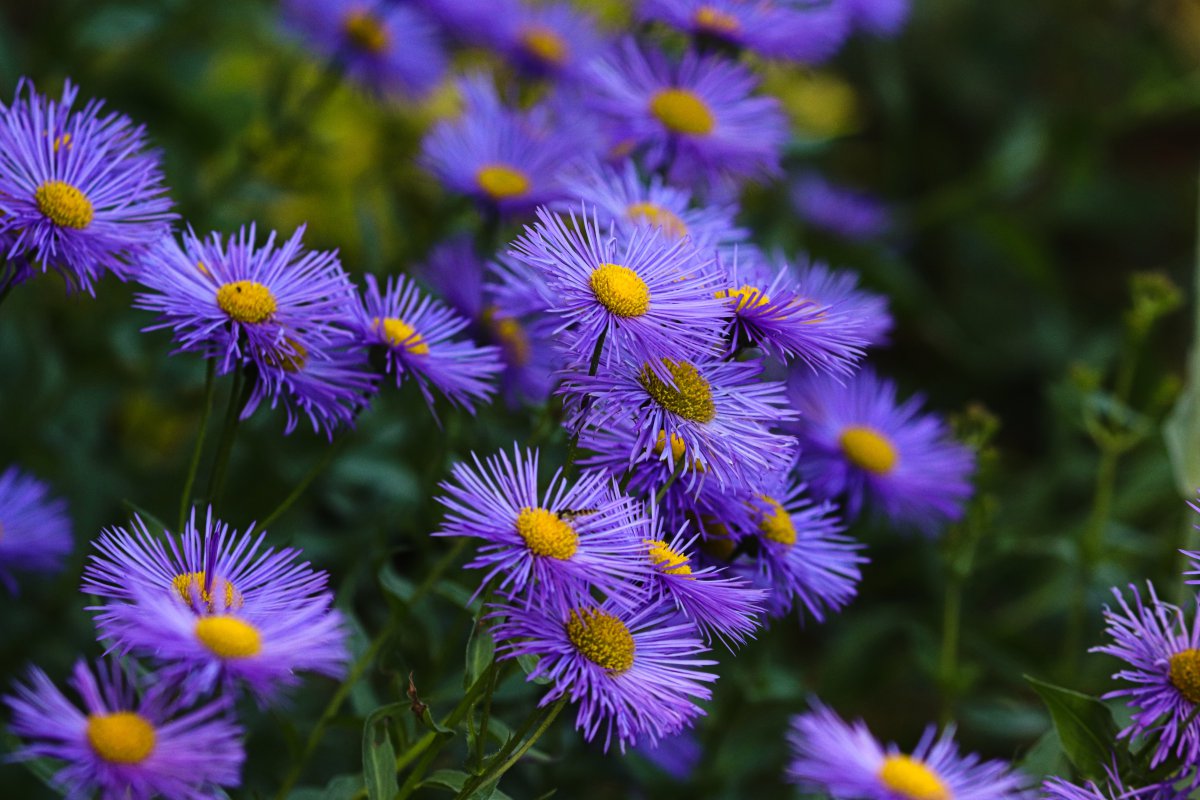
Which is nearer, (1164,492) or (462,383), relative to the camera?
(462,383)

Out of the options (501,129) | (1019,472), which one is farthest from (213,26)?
(1019,472)

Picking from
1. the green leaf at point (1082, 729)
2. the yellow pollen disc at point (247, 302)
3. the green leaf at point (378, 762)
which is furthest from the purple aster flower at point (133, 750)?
the green leaf at point (1082, 729)

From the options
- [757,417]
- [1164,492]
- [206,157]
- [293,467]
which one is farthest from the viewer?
[206,157]

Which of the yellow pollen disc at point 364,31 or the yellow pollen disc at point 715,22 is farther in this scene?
the yellow pollen disc at point 364,31

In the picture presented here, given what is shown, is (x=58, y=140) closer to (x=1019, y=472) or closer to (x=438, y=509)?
(x=438, y=509)

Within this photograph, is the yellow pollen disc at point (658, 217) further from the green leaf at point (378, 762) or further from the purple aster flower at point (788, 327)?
the green leaf at point (378, 762)

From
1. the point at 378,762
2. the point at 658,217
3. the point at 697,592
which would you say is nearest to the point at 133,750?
the point at 378,762

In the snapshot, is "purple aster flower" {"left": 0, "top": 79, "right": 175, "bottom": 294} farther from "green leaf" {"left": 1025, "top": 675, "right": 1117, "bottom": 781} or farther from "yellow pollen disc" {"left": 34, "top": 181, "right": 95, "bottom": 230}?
"green leaf" {"left": 1025, "top": 675, "right": 1117, "bottom": 781}
